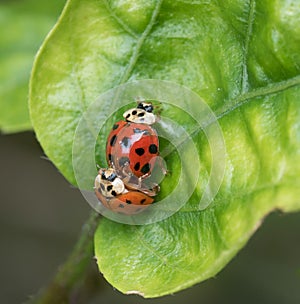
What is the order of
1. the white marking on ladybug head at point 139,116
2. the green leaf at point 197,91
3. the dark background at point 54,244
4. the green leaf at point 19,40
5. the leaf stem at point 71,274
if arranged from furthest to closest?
the dark background at point 54,244, the green leaf at point 19,40, the leaf stem at point 71,274, the white marking on ladybug head at point 139,116, the green leaf at point 197,91

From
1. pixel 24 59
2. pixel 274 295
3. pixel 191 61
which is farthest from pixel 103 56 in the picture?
pixel 274 295

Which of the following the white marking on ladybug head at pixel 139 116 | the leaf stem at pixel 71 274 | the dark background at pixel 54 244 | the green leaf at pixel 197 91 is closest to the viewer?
the green leaf at pixel 197 91

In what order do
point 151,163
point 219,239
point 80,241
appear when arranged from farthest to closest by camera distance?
point 80,241 < point 151,163 < point 219,239

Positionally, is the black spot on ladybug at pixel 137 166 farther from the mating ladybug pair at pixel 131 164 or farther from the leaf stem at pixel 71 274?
the leaf stem at pixel 71 274

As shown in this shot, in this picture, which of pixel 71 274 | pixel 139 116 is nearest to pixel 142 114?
pixel 139 116

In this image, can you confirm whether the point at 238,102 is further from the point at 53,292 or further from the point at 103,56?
the point at 53,292

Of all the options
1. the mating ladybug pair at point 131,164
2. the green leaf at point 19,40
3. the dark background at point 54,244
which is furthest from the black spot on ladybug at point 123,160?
the dark background at point 54,244
